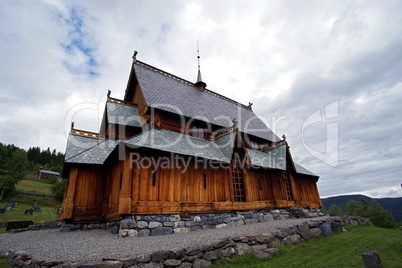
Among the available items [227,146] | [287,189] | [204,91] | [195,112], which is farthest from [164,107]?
[287,189]

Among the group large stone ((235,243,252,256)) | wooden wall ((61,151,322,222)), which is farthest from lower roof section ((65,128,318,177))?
large stone ((235,243,252,256))

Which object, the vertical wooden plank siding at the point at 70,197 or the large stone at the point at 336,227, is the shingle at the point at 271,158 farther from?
the vertical wooden plank siding at the point at 70,197

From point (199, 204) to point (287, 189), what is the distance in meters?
10.1

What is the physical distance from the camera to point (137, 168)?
1107 centimetres

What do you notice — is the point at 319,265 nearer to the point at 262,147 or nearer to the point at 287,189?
the point at 287,189

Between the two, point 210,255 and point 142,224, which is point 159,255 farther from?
point 142,224

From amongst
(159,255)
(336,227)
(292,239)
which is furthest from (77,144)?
(336,227)

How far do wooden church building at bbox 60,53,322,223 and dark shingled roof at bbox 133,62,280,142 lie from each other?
0.13 metres

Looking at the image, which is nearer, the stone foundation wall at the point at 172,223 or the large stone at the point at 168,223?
the stone foundation wall at the point at 172,223

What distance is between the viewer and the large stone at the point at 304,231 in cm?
909

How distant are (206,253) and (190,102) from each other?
14.9 meters

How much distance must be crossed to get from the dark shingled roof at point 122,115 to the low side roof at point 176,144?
3364 mm

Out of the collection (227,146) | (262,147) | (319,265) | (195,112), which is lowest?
(319,265)

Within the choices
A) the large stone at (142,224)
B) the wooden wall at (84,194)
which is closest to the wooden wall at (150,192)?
the wooden wall at (84,194)
